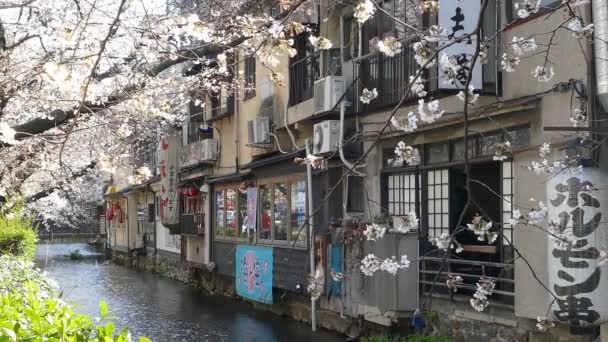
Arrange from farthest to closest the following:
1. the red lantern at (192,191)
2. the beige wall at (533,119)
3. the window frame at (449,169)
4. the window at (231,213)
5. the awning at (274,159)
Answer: the red lantern at (192,191), the window at (231,213), the awning at (274,159), the window frame at (449,169), the beige wall at (533,119)

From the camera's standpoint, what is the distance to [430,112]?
20.4 ft

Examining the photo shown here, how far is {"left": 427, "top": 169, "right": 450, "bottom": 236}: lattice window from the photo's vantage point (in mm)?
11688

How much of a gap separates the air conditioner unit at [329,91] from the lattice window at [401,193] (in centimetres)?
194

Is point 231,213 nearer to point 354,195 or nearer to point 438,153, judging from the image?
point 354,195

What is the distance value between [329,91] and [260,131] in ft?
14.7

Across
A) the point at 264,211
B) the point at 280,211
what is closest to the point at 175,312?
the point at 264,211

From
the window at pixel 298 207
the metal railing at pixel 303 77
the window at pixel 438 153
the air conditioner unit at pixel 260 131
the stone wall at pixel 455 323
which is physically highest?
the metal railing at pixel 303 77

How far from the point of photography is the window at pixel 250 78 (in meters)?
19.4

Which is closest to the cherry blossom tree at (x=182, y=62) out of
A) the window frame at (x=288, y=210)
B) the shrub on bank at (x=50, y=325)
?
the shrub on bank at (x=50, y=325)

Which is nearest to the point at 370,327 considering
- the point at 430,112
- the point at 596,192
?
the point at 596,192

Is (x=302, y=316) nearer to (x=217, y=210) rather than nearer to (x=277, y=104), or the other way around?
(x=277, y=104)

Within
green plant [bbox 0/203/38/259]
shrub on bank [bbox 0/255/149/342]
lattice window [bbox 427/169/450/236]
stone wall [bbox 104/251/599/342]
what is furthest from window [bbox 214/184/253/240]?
shrub on bank [bbox 0/255/149/342]

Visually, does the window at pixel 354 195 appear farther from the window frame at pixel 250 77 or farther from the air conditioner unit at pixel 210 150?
the air conditioner unit at pixel 210 150

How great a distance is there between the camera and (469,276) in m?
10.7
